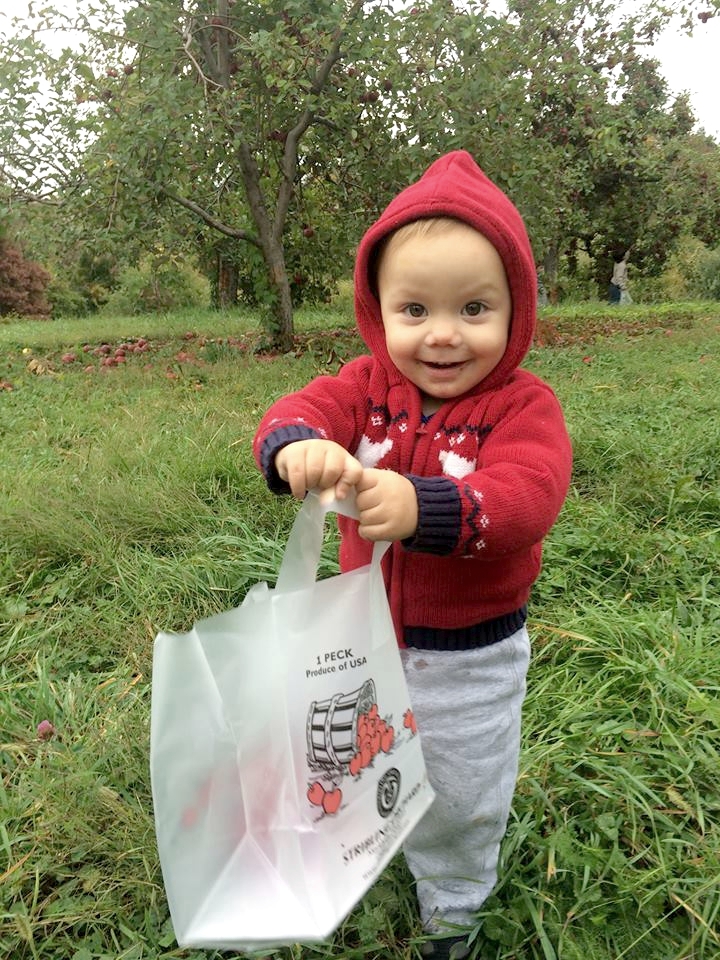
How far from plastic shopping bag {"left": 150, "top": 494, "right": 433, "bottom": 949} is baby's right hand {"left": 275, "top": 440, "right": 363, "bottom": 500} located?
3 centimetres

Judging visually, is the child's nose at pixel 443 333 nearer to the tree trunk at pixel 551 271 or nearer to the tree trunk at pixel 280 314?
the tree trunk at pixel 280 314

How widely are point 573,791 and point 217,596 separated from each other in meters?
1.22

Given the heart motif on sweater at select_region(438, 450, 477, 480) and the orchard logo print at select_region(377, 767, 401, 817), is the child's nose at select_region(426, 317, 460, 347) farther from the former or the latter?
the orchard logo print at select_region(377, 767, 401, 817)

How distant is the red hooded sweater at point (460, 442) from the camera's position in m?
0.98

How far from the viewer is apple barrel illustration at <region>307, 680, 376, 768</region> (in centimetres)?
99

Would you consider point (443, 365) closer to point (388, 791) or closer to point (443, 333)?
point (443, 333)

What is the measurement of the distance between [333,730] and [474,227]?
75 centimetres

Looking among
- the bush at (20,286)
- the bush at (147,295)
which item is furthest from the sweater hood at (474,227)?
the bush at (20,286)

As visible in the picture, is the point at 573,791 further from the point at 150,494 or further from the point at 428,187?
the point at 150,494

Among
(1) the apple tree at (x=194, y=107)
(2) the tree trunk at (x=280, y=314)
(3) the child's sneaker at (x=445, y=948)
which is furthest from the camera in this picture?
(2) the tree trunk at (x=280, y=314)

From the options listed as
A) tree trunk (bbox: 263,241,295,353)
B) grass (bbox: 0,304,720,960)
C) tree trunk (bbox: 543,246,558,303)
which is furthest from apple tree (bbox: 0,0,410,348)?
tree trunk (bbox: 543,246,558,303)

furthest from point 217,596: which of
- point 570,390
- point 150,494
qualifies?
point 570,390

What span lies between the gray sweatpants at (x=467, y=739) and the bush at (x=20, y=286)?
2022 centimetres

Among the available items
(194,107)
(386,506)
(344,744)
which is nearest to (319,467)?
(386,506)
